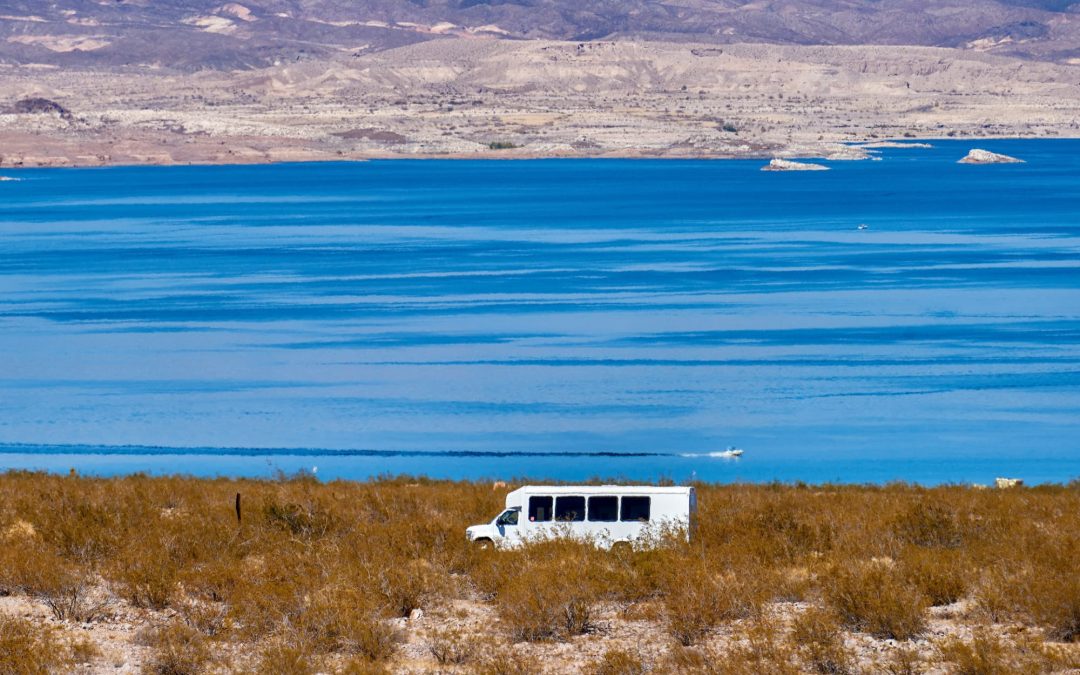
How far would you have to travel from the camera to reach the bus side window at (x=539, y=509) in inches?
718

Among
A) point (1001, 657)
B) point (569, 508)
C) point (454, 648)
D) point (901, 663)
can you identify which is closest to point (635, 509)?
point (569, 508)

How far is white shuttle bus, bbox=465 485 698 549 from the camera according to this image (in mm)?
17766

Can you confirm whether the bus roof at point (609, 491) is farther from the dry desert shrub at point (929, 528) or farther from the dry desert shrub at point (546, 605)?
the dry desert shrub at point (546, 605)

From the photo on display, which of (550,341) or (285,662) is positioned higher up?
(285,662)

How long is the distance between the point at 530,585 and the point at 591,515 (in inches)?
112

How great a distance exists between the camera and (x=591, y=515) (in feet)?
59.4

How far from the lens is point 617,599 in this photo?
15719 mm

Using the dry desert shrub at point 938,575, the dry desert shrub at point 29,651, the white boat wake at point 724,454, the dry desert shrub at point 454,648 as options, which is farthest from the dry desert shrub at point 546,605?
the white boat wake at point 724,454

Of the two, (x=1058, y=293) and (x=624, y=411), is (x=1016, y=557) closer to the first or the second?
(x=624, y=411)

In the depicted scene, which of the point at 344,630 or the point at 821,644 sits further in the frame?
the point at 344,630

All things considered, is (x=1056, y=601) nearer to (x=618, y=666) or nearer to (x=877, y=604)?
(x=877, y=604)

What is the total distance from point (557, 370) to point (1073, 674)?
34508 mm

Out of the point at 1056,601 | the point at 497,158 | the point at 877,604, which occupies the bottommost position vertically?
the point at 497,158

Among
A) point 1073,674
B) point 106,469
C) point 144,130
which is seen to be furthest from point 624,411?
point 144,130
